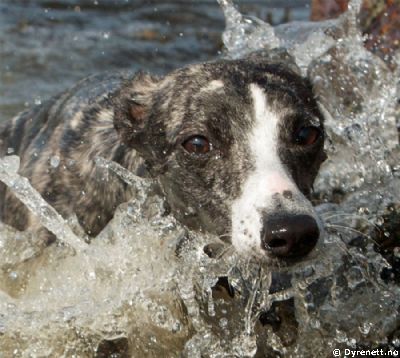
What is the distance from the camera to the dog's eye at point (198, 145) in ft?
14.7

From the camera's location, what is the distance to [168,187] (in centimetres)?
469

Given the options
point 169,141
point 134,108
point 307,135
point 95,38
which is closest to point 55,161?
point 134,108

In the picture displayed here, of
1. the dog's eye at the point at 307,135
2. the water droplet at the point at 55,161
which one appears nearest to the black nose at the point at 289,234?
the dog's eye at the point at 307,135

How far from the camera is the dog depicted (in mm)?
4082

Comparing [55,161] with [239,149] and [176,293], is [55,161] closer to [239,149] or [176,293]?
[176,293]

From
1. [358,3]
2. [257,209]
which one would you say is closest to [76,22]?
[358,3]

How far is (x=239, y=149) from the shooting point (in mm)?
4371

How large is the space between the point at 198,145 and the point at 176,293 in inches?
33.8

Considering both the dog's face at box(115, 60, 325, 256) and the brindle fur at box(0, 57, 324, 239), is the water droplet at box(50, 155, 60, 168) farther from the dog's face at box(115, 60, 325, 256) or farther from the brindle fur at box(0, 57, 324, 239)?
the dog's face at box(115, 60, 325, 256)

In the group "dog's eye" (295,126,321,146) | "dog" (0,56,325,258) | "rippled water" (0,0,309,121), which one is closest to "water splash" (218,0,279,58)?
"dog" (0,56,325,258)

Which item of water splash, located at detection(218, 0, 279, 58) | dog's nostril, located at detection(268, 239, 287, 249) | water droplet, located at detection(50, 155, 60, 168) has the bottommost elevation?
water splash, located at detection(218, 0, 279, 58)

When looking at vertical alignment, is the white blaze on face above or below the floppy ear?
above

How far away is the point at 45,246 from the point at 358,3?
10.1ft

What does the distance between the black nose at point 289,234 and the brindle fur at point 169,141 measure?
1.14 feet
